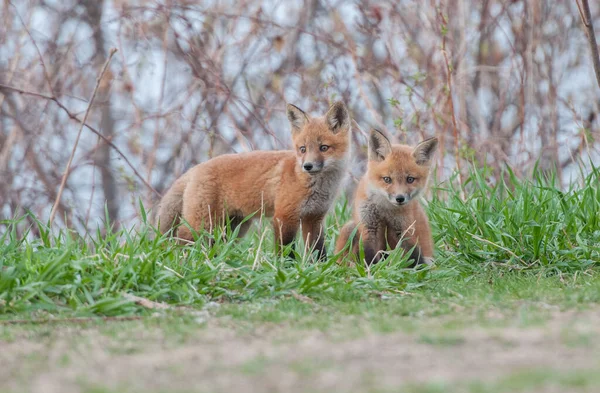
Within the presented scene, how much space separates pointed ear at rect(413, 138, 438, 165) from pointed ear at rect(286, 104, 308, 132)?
1.17m

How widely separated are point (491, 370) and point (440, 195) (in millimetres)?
5099

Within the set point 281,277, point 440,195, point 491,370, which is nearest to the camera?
point 491,370

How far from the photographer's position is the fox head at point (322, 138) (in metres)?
6.17

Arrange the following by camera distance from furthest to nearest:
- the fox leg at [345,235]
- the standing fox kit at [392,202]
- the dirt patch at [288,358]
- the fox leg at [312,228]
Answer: the fox leg at [312,228]
the fox leg at [345,235]
the standing fox kit at [392,202]
the dirt patch at [288,358]

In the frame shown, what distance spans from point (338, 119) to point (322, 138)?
28 cm

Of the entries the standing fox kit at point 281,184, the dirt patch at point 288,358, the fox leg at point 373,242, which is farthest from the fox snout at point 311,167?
the dirt patch at point 288,358

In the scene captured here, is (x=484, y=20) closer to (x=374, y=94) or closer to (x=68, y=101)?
(x=374, y=94)

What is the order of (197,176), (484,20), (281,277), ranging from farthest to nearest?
(484,20), (197,176), (281,277)

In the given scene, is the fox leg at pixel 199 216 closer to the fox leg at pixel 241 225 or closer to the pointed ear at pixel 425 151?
the fox leg at pixel 241 225

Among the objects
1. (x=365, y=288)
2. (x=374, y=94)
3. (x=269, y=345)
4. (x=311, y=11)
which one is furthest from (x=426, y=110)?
(x=269, y=345)

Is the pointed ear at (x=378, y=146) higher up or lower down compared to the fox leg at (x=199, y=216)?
higher up

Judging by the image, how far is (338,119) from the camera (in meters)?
6.50

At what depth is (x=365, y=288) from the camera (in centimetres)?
443

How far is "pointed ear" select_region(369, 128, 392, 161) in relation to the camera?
5.79 m
